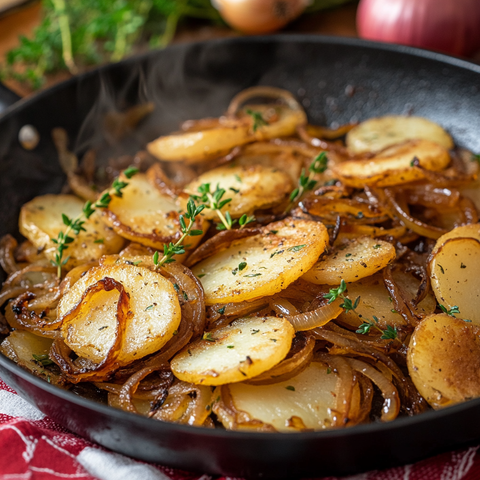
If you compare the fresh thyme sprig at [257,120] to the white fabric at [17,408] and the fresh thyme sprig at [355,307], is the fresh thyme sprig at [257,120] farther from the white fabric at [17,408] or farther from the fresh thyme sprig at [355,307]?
the white fabric at [17,408]

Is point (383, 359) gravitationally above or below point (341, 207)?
below

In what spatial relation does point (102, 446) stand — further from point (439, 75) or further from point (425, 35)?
point (425, 35)

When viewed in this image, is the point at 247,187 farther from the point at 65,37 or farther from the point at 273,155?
the point at 65,37

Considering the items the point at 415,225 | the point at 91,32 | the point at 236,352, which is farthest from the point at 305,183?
the point at 91,32

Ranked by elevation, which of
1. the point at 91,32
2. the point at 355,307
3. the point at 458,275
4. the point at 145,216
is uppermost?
the point at 91,32

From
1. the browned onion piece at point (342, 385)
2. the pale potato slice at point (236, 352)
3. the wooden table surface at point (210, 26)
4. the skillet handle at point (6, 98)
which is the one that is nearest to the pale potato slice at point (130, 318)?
the pale potato slice at point (236, 352)

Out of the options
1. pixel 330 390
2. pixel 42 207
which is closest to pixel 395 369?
pixel 330 390
